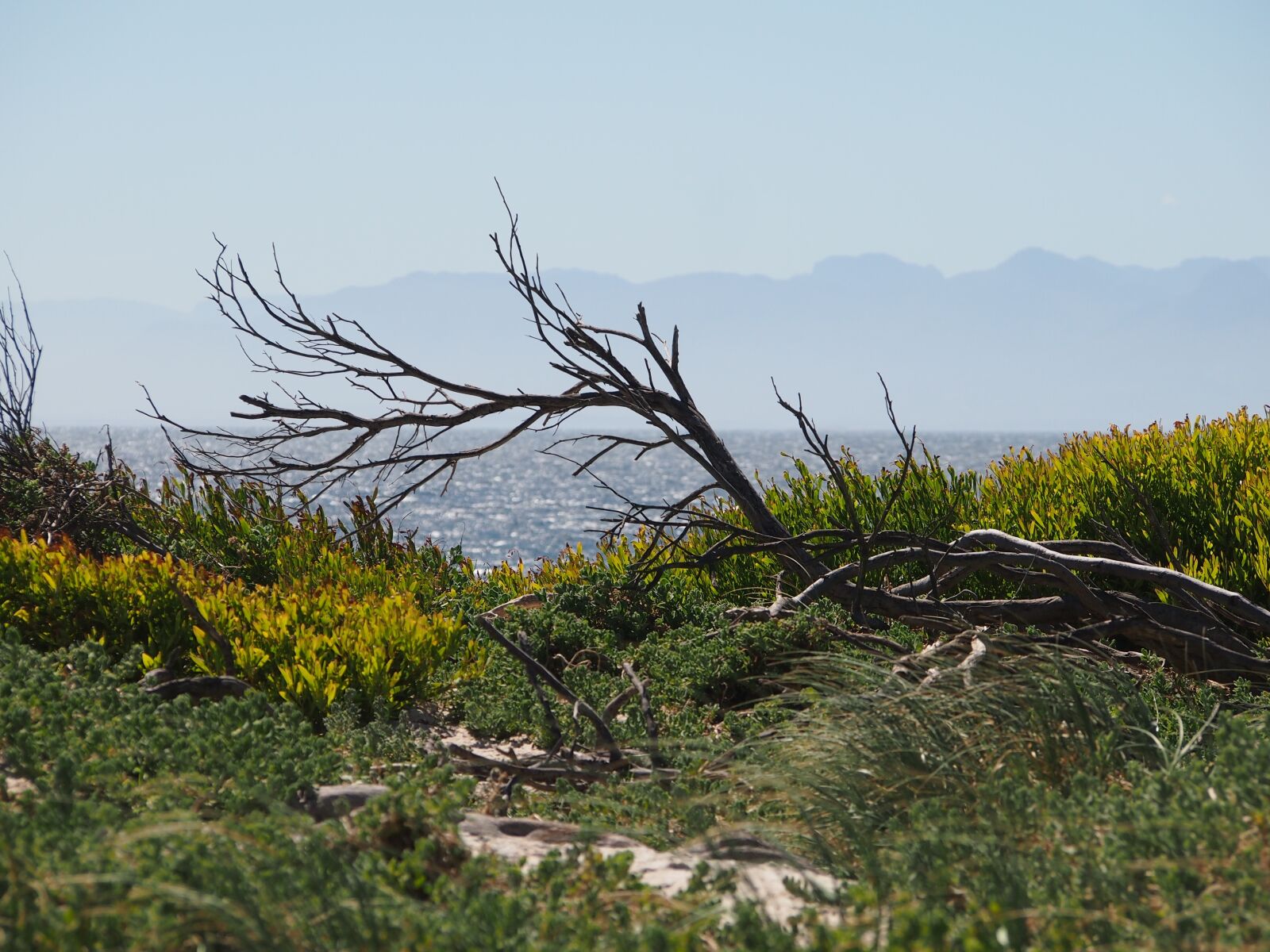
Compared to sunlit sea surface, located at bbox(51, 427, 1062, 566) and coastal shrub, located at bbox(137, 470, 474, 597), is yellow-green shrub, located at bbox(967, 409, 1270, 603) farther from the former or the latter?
sunlit sea surface, located at bbox(51, 427, 1062, 566)

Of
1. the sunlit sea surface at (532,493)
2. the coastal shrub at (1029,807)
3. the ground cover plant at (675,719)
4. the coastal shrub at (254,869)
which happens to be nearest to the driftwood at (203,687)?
the ground cover plant at (675,719)

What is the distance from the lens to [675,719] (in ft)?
16.3

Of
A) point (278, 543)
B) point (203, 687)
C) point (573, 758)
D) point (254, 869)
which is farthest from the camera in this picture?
point (278, 543)

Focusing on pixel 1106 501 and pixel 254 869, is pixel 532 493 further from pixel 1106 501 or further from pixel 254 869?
pixel 254 869

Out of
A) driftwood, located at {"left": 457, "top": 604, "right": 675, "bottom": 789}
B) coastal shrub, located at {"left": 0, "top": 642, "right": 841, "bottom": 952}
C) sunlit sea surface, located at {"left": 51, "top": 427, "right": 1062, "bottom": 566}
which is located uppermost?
coastal shrub, located at {"left": 0, "top": 642, "right": 841, "bottom": 952}

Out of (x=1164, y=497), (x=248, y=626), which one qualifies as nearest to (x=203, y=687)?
→ (x=248, y=626)

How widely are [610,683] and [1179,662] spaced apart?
10.8 feet

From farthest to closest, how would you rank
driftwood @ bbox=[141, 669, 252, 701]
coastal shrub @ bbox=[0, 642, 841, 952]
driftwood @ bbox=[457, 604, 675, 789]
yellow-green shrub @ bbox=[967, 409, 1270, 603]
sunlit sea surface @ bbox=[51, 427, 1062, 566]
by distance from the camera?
sunlit sea surface @ bbox=[51, 427, 1062, 566]
yellow-green shrub @ bbox=[967, 409, 1270, 603]
driftwood @ bbox=[141, 669, 252, 701]
driftwood @ bbox=[457, 604, 675, 789]
coastal shrub @ bbox=[0, 642, 841, 952]

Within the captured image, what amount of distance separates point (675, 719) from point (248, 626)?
239 centimetres

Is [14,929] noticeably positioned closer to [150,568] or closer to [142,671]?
[142,671]

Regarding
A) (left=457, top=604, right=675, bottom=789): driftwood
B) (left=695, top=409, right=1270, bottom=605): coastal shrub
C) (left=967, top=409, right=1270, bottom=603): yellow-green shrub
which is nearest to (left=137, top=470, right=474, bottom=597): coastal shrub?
(left=695, top=409, right=1270, bottom=605): coastal shrub

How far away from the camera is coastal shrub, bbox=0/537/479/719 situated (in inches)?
206

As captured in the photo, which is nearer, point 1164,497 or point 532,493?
point 1164,497

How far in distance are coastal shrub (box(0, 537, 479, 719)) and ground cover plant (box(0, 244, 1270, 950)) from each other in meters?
0.02
